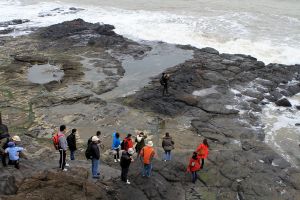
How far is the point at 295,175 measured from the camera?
15.9 meters

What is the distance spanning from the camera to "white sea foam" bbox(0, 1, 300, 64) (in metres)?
34.9

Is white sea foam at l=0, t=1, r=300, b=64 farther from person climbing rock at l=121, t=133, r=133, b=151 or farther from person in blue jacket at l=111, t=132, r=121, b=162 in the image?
person climbing rock at l=121, t=133, r=133, b=151

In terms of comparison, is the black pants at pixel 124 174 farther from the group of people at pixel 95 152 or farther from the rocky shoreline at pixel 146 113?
the rocky shoreline at pixel 146 113

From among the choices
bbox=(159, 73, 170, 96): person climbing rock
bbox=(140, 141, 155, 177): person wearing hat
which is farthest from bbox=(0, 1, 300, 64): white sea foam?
bbox=(140, 141, 155, 177): person wearing hat

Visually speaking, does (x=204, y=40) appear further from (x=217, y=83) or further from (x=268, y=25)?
(x=217, y=83)

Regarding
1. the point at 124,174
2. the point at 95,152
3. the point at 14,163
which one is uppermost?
the point at 95,152

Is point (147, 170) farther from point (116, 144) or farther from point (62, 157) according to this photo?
point (62, 157)

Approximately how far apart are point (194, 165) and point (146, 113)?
755 cm

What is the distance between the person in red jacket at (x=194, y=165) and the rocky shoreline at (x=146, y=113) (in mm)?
437

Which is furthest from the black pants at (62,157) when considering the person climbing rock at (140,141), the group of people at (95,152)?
the person climbing rock at (140,141)

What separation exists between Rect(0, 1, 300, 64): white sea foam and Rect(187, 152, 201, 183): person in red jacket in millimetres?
20097

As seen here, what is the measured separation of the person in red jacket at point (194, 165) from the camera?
1408cm

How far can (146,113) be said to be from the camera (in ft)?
69.6

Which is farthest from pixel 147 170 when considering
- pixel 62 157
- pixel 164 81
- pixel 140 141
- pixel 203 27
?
pixel 203 27
